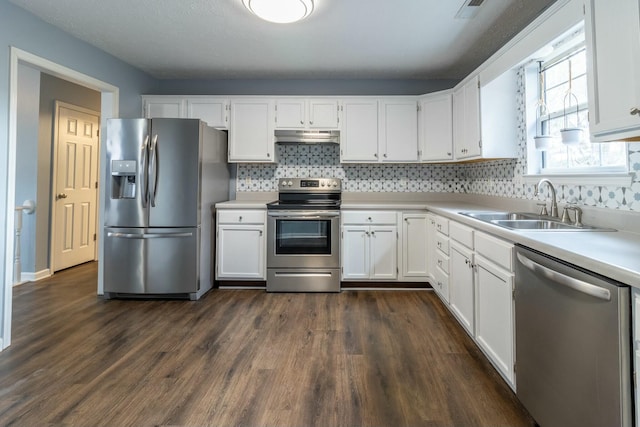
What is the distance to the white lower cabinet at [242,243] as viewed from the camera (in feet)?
11.5

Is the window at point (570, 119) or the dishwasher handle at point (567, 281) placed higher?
the window at point (570, 119)

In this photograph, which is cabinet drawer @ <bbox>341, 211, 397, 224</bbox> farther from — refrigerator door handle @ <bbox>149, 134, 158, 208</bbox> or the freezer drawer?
refrigerator door handle @ <bbox>149, 134, 158, 208</bbox>

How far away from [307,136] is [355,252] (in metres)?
1.44

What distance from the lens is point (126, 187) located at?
10.5ft

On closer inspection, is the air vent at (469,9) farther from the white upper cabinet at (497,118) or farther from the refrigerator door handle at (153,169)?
the refrigerator door handle at (153,169)

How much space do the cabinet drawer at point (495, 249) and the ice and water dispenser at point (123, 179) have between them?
119 inches

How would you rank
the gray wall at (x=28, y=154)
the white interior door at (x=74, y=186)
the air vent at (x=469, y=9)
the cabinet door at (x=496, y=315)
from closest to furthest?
the cabinet door at (x=496, y=315) < the air vent at (x=469, y=9) < the gray wall at (x=28, y=154) < the white interior door at (x=74, y=186)

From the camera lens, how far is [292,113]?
3.77 meters

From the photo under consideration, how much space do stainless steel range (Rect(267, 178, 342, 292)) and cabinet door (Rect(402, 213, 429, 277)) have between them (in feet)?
2.35

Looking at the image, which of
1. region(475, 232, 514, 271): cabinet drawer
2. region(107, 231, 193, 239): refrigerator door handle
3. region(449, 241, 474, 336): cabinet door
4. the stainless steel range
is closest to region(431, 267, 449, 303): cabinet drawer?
region(449, 241, 474, 336): cabinet door

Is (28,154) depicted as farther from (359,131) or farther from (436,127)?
(436,127)

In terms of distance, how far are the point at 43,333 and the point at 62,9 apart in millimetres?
2437

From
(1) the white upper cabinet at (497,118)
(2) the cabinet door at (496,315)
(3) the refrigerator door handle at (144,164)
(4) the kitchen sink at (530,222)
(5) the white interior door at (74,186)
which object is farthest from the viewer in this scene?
(5) the white interior door at (74,186)

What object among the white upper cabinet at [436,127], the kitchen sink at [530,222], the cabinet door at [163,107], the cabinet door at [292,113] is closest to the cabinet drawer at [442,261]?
the kitchen sink at [530,222]
